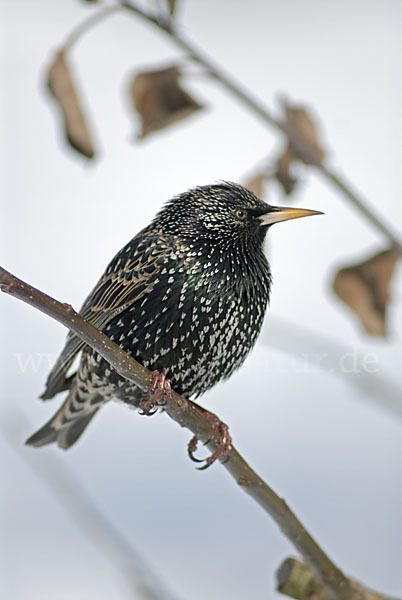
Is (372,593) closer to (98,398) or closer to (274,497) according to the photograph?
(274,497)

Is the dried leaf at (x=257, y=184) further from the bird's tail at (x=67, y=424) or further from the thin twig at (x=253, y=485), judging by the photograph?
the bird's tail at (x=67, y=424)

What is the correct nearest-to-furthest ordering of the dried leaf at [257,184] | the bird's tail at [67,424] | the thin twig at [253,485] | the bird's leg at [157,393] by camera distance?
the thin twig at [253,485]
the bird's leg at [157,393]
the dried leaf at [257,184]
the bird's tail at [67,424]

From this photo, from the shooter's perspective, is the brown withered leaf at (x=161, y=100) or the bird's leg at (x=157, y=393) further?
the brown withered leaf at (x=161, y=100)

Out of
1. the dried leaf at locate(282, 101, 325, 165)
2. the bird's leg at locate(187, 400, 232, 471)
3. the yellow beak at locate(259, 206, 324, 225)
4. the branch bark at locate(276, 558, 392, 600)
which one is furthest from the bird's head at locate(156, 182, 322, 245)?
the branch bark at locate(276, 558, 392, 600)

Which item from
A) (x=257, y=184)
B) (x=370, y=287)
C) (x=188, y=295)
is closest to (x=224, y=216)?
(x=257, y=184)

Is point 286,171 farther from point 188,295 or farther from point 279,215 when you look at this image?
point 188,295

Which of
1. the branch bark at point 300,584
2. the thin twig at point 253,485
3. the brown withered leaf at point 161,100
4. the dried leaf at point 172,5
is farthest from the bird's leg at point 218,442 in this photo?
the dried leaf at point 172,5

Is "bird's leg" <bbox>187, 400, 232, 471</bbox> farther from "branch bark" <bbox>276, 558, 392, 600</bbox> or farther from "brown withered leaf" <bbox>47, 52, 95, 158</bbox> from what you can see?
"brown withered leaf" <bbox>47, 52, 95, 158</bbox>
